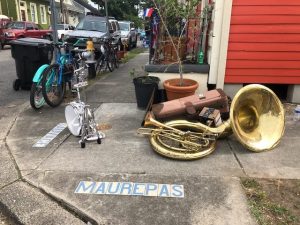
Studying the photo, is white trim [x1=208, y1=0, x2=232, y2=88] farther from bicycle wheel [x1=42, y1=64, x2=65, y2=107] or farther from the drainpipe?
bicycle wheel [x1=42, y1=64, x2=65, y2=107]

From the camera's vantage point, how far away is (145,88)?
512 cm

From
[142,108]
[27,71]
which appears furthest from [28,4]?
[142,108]

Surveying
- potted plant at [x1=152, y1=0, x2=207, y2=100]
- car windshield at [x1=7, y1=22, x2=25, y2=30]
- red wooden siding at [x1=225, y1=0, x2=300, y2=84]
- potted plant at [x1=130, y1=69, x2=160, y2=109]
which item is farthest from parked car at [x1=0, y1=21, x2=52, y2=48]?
red wooden siding at [x1=225, y1=0, x2=300, y2=84]

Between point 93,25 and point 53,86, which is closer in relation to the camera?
point 53,86

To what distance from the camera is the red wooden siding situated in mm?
5129

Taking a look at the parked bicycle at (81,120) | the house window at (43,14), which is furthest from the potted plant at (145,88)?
the house window at (43,14)

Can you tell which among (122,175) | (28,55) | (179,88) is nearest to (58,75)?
(28,55)

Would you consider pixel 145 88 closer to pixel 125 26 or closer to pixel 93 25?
pixel 93 25

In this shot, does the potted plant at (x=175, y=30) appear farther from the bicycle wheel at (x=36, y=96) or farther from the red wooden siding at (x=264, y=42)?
the bicycle wheel at (x=36, y=96)

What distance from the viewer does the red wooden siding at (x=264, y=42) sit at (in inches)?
202

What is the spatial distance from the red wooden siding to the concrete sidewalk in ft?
3.59

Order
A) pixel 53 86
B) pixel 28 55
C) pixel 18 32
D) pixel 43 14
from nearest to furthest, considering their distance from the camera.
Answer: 1. pixel 53 86
2. pixel 28 55
3. pixel 18 32
4. pixel 43 14

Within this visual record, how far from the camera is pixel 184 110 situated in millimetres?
4203

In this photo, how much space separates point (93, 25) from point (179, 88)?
8533 mm
